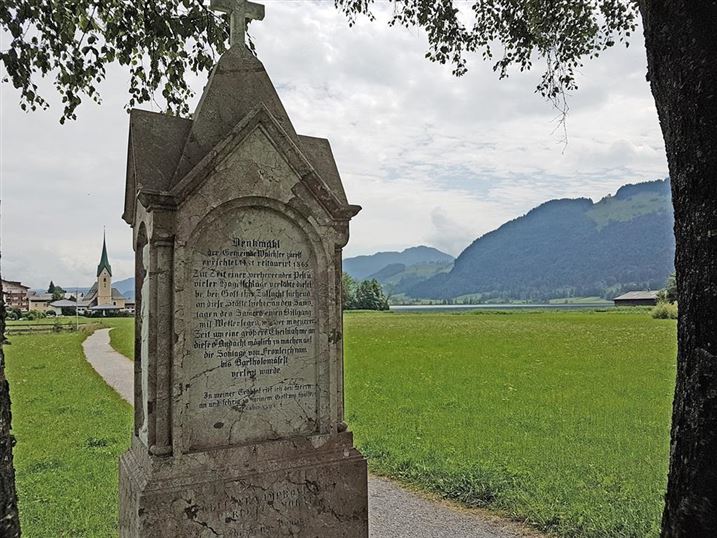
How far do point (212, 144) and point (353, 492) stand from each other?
3.03 meters

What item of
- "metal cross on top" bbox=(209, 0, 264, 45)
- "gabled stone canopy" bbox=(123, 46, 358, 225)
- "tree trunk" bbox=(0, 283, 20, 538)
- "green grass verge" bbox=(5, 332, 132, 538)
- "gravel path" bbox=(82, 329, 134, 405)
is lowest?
"green grass verge" bbox=(5, 332, 132, 538)

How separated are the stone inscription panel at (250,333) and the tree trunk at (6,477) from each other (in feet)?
5.76

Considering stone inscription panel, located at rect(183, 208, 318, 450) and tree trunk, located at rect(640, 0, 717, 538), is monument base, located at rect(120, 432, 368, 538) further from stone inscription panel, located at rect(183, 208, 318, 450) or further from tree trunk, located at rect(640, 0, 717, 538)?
tree trunk, located at rect(640, 0, 717, 538)

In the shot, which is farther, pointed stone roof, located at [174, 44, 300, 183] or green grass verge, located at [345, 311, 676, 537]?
green grass verge, located at [345, 311, 676, 537]

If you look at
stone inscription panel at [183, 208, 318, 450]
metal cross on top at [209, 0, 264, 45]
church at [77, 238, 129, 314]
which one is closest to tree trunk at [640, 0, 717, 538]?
stone inscription panel at [183, 208, 318, 450]

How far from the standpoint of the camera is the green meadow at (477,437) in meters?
6.11

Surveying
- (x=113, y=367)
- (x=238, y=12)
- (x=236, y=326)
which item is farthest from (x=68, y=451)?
(x=113, y=367)

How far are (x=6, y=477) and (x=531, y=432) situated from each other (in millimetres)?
8536

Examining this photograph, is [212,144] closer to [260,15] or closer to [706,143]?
[260,15]

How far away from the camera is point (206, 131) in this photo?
4.59 meters

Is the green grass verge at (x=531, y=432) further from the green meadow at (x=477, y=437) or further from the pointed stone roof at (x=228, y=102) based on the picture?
the pointed stone roof at (x=228, y=102)

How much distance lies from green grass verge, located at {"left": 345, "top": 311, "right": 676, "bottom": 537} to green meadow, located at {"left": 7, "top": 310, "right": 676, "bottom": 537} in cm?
3

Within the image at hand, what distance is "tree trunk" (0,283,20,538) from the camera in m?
2.34

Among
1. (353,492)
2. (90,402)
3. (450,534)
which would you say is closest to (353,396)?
(90,402)
